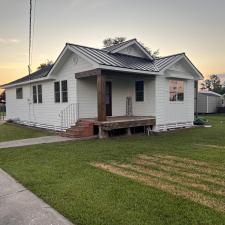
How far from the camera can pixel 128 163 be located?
611cm

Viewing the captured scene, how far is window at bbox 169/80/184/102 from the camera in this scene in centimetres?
1357

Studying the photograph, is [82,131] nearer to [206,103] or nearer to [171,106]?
[171,106]

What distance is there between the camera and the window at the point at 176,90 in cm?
1357

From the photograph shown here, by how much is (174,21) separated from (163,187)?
13057mm

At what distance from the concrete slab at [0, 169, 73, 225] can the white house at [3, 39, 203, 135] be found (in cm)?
631

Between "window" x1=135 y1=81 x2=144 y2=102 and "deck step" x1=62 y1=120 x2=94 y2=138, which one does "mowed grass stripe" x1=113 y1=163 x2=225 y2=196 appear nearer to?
"deck step" x1=62 y1=120 x2=94 y2=138

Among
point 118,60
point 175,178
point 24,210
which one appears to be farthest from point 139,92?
point 24,210

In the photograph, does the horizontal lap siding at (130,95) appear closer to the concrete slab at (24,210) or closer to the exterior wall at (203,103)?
the concrete slab at (24,210)

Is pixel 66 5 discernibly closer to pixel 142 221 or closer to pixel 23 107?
pixel 23 107

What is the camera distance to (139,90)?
44.0ft

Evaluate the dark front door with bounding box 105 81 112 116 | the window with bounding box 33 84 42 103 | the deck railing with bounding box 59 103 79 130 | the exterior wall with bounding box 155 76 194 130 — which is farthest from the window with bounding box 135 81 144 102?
the window with bounding box 33 84 42 103

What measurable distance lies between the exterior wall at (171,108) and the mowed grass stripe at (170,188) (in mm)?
7516

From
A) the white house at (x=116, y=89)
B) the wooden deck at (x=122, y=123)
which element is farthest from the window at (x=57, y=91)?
the wooden deck at (x=122, y=123)

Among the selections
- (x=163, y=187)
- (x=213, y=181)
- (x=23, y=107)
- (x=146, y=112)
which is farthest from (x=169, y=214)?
(x=23, y=107)
